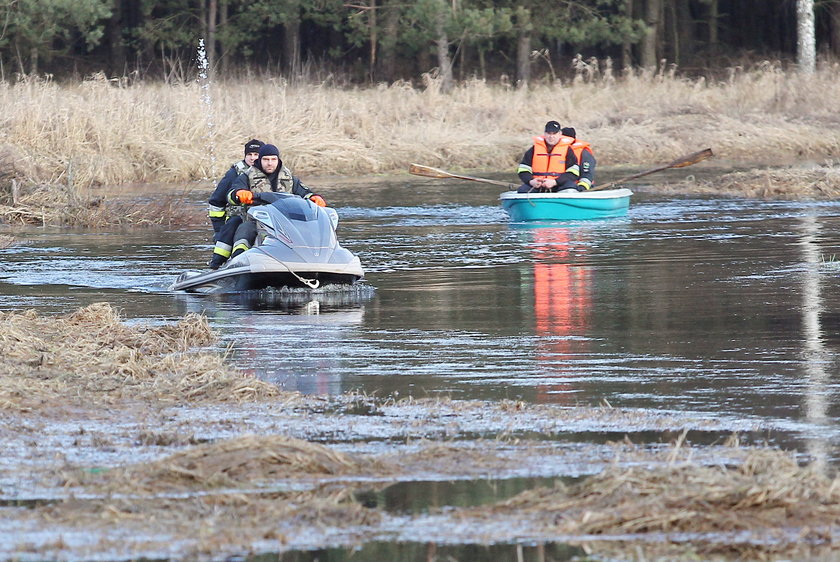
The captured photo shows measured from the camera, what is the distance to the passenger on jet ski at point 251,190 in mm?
15492

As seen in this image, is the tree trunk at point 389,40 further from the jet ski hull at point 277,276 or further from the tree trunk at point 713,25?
the jet ski hull at point 277,276

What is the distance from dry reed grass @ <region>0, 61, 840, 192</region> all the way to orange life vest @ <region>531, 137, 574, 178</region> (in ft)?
24.5

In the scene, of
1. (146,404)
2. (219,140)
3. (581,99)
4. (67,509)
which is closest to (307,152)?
(219,140)

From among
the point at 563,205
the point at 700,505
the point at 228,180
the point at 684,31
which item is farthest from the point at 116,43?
the point at 700,505

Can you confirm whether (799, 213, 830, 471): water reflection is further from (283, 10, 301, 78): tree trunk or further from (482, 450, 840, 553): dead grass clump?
(283, 10, 301, 78): tree trunk

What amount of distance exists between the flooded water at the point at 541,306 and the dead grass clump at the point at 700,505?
1.40 metres

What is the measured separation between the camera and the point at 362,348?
453 inches

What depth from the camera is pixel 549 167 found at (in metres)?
23.7

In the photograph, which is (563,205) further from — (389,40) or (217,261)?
(389,40)

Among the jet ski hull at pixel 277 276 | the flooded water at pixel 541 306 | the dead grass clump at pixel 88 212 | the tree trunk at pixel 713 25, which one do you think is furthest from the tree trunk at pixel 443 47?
the jet ski hull at pixel 277 276

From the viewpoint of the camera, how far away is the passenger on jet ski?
15.5 meters

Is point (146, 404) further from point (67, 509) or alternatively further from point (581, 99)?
point (581, 99)

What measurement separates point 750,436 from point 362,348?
419cm

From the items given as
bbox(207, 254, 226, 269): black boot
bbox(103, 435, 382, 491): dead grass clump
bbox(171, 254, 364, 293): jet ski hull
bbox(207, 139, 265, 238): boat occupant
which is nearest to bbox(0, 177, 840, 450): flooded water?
bbox(171, 254, 364, 293): jet ski hull
